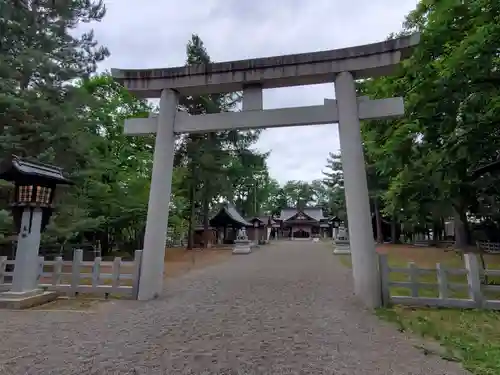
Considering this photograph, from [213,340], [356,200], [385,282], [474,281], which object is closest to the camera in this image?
[213,340]

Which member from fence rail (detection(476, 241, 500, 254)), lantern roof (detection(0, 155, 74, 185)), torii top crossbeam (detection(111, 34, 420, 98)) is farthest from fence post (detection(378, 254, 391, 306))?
fence rail (detection(476, 241, 500, 254))

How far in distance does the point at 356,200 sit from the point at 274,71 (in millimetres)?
3155

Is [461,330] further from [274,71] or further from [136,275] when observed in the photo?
[136,275]

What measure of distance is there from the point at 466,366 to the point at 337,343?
1.37m

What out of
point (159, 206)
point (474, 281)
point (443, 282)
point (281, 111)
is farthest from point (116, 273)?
point (474, 281)

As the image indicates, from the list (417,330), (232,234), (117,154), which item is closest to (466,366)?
(417,330)

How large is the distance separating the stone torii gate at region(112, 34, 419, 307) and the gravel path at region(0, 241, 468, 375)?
0.98 metres

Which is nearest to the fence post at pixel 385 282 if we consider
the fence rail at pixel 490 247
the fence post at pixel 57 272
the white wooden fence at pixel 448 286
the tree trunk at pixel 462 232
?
the white wooden fence at pixel 448 286

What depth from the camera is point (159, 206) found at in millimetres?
7207

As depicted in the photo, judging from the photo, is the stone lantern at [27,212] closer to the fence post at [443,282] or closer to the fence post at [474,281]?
the fence post at [443,282]

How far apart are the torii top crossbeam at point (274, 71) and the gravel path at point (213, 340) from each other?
182 inches

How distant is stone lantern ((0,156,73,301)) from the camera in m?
6.84

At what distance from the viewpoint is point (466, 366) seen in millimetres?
3477

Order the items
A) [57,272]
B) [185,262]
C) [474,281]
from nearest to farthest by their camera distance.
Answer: [474,281]
[57,272]
[185,262]
